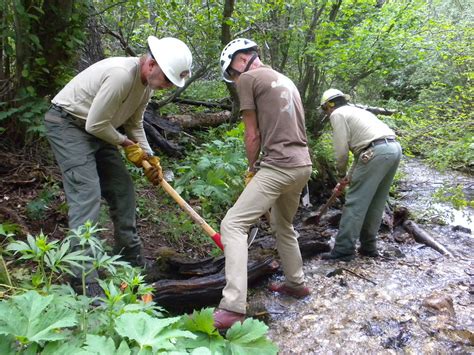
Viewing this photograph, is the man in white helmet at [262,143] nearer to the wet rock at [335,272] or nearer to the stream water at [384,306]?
the stream water at [384,306]

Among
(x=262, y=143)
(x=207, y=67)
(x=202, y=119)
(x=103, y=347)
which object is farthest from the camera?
(x=202, y=119)

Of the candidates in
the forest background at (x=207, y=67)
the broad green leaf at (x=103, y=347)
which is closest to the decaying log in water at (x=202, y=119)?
the forest background at (x=207, y=67)

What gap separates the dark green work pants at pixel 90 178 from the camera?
3.24 meters

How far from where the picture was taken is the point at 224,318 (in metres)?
3.04

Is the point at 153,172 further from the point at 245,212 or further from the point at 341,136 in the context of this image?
the point at 341,136


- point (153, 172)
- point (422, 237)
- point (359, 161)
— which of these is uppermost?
point (153, 172)

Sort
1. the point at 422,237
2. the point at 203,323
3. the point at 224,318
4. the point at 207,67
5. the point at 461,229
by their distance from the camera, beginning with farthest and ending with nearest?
the point at 207,67, the point at 461,229, the point at 422,237, the point at 224,318, the point at 203,323

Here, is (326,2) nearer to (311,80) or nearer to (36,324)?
(311,80)

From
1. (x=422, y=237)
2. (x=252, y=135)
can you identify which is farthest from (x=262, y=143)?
(x=422, y=237)

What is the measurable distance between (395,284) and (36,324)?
3893mm

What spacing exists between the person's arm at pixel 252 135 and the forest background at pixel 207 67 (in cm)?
114

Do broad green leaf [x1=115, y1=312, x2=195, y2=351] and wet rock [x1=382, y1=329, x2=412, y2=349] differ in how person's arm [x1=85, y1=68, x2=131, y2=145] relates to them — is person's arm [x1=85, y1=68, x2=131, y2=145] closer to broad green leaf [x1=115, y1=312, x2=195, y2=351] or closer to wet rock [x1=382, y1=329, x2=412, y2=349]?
broad green leaf [x1=115, y1=312, x2=195, y2=351]

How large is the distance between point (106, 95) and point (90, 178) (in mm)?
735

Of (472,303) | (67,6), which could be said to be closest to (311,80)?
(67,6)
